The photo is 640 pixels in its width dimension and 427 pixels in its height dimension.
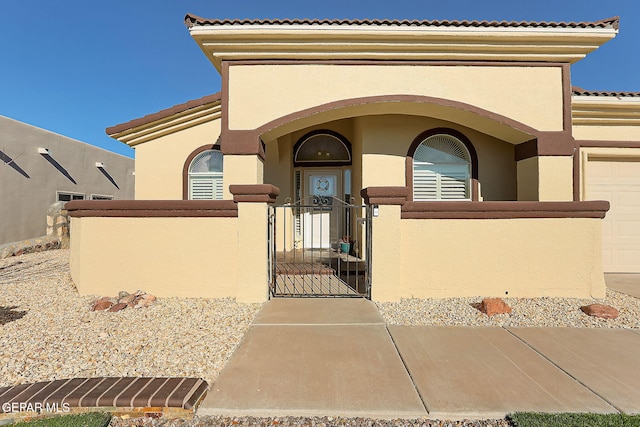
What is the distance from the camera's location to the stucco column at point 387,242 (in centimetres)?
557

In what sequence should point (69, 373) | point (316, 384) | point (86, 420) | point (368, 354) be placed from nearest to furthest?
point (86, 420) < point (316, 384) < point (69, 373) < point (368, 354)

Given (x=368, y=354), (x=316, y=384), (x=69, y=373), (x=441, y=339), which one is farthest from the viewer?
(x=441, y=339)

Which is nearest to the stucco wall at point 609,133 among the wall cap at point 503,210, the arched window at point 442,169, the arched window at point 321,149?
the arched window at point 442,169

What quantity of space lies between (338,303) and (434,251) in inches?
79.4

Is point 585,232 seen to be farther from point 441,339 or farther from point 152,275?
point 152,275

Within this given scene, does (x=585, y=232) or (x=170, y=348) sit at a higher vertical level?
(x=585, y=232)

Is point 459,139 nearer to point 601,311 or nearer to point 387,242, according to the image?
point 387,242

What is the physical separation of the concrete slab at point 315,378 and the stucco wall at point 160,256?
186 cm

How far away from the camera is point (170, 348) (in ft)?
12.7

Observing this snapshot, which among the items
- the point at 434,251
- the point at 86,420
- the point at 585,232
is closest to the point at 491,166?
the point at 585,232

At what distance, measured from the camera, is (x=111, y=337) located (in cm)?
422

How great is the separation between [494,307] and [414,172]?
4.32 m

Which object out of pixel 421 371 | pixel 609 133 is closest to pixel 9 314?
pixel 421 371
